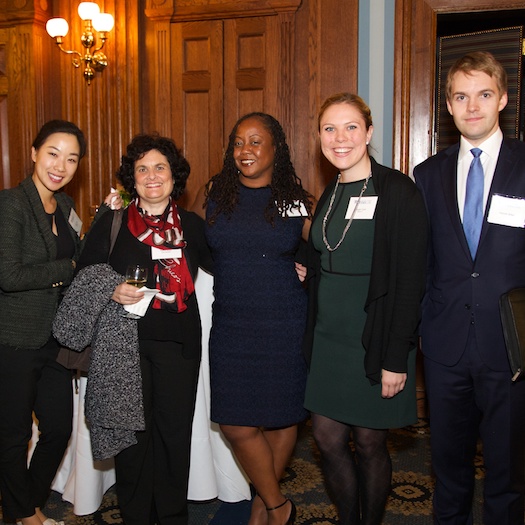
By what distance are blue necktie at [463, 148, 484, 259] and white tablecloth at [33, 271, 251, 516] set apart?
1279 millimetres

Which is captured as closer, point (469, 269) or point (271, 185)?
point (469, 269)

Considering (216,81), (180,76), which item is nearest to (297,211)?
(216,81)

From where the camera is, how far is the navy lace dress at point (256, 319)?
2.54 metres

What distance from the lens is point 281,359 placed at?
8.41 ft

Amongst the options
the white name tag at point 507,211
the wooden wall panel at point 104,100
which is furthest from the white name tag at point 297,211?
the wooden wall panel at point 104,100

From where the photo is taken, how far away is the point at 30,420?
2676 mm

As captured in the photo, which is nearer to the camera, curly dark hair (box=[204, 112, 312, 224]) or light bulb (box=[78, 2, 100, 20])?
curly dark hair (box=[204, 112, 312, 224])

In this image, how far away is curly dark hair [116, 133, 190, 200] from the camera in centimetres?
262

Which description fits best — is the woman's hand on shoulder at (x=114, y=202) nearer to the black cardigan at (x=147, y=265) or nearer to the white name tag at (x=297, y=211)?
the black cardigan at (x=147, y=265)

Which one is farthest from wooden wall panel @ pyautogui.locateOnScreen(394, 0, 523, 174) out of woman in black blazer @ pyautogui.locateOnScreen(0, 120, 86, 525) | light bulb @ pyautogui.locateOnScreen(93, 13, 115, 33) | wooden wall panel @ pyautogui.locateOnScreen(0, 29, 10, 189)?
wooden wall panel @ pyautogui.locateOnScreen(0, 29, 10, 189)

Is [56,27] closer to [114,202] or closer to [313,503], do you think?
[114,202]

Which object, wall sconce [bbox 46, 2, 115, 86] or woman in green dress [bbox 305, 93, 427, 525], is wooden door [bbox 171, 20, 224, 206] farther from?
woman in green dress [bbox 305, 93, 427, 525]

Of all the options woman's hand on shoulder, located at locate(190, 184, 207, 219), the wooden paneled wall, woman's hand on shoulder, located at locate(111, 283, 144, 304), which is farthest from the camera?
the wooden paneled wall

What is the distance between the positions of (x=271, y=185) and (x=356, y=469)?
47.8 inches
